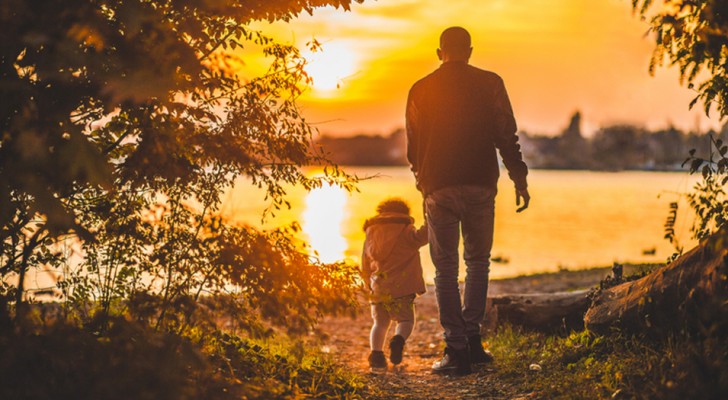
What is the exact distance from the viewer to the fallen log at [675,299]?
13.8ft

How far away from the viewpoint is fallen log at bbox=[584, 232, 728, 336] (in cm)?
420

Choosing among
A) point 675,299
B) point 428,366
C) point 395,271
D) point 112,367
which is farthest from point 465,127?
point 112,367

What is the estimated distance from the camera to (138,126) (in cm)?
443

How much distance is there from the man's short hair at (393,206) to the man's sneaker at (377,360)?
4.72ft

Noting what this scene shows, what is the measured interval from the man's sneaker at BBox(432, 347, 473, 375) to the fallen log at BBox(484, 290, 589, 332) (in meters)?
1.41

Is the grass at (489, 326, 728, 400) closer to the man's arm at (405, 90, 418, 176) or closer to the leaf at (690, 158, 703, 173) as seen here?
the leaf at (690, 158, 703, 173)

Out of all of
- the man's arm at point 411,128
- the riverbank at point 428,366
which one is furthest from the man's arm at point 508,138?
the riverbank at point 428,366

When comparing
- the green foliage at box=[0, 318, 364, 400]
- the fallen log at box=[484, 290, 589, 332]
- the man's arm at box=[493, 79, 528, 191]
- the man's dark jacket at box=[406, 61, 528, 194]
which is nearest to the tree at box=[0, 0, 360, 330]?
the green foliage at box=[0, 318, 364, 400]

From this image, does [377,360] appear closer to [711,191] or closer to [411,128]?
[411,128]

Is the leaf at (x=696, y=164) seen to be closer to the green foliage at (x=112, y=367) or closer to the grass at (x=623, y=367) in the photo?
the grass at (x=623, y=367)

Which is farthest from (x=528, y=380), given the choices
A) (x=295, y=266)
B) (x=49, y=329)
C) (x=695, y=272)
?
(x=49, y=329)

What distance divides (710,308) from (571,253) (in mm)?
26241

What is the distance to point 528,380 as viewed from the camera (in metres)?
A: 5.57

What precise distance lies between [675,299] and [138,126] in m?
3.72
